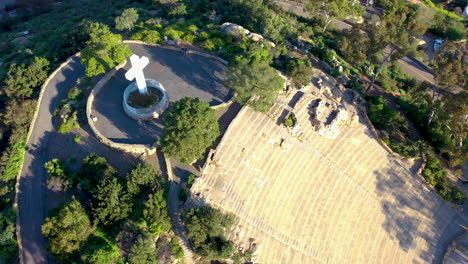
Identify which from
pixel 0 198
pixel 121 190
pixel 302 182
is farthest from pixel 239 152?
pixel 0 198

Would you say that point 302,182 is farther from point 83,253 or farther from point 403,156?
point 83,253

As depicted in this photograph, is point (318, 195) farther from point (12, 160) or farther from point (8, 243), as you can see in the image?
point (12, 160)

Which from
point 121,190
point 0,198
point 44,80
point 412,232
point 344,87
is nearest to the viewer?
point 121,190

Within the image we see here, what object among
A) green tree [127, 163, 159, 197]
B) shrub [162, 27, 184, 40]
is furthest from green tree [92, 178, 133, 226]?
shrub [162, 27, 184, 40]

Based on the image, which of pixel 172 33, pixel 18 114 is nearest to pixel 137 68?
pixel 172 33

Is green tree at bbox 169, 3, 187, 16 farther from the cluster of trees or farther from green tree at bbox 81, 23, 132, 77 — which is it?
the cluster of trees

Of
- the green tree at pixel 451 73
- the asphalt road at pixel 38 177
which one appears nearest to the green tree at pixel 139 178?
the asphalt road at pixel 38 177
